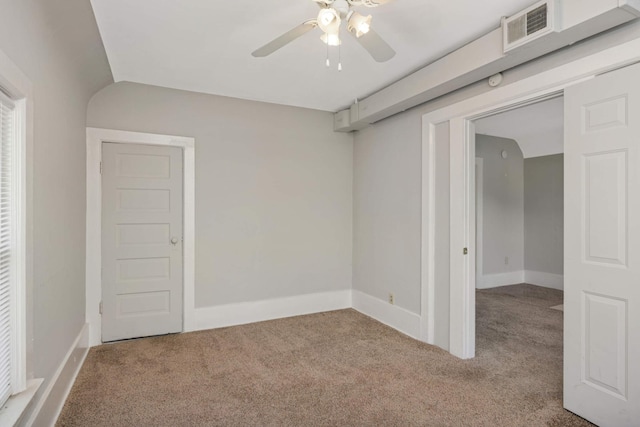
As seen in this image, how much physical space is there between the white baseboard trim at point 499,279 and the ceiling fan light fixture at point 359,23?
4767 millimetres

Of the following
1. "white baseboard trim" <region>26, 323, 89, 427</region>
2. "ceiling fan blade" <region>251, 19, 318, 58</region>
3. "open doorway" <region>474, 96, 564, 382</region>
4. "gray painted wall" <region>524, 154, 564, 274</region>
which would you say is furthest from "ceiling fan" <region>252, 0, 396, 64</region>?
"gray painted wall" <region>524, 154, 564, 274</region>

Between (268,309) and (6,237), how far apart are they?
2.77 m

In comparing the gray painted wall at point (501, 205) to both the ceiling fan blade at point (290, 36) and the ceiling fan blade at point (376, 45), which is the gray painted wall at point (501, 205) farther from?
the ceiling fan blade at point (290, 36)

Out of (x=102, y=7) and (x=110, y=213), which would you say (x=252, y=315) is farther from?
(x=102, y=7)

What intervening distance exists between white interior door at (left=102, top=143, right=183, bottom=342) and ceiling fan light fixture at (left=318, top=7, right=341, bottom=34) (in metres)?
2.37

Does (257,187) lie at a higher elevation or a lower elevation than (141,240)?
higher

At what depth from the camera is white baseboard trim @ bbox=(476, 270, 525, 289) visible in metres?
5.63

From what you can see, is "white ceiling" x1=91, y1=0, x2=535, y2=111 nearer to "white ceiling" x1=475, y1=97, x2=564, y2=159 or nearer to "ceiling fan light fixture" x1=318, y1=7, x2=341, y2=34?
"ceiling fan light fixture" x1=318, y1=7, x2=341, y2=34

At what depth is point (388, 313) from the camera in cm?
387

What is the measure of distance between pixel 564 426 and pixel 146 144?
3893 millimetres

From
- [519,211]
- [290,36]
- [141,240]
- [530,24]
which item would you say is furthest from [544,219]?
[141,240]

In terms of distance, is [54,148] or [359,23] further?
[54,148]

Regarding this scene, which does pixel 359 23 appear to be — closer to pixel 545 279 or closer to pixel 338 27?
pixel 338 27

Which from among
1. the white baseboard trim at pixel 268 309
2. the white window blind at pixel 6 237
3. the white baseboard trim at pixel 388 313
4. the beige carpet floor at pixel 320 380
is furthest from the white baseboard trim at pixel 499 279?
the white window blind at pixel 6 237
